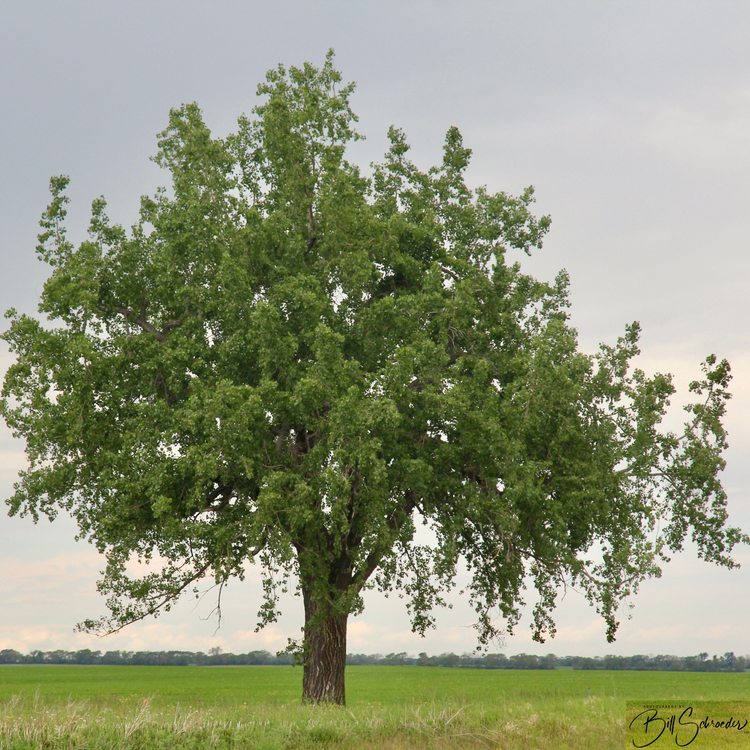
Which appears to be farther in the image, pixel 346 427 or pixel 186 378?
pixel 186 378

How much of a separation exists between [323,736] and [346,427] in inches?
296

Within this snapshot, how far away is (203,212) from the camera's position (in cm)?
2302

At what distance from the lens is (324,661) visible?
853 inches

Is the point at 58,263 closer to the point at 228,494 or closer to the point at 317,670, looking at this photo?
the point at 228,494

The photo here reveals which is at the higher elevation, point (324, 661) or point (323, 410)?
point (323, 410)

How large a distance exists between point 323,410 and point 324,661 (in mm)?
7500

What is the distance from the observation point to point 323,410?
22281 mm

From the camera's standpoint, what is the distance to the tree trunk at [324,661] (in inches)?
840

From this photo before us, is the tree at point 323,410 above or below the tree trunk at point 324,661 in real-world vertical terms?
above

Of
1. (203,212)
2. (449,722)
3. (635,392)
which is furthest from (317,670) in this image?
(203,212)

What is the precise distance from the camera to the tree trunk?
70.0ft

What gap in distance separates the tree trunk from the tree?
0.08 m

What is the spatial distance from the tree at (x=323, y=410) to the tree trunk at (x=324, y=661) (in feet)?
0.26

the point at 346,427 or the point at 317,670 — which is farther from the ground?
the point at 346,427
